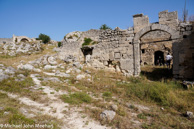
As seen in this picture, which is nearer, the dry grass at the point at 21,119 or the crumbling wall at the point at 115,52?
the dry grass at the point at 21,119

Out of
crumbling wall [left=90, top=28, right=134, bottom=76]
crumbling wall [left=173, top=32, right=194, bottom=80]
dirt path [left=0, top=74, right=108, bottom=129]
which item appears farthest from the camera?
crumbling wall [left=90, top=28, right=134, bottom=76]

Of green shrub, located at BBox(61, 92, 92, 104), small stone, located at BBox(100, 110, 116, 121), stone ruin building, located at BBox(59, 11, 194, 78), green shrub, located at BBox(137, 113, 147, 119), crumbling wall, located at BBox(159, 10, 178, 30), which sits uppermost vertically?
crumbling wall, located at BBox(159, 10, 178, 30)

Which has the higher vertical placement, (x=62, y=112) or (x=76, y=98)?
(x=76, y=98)

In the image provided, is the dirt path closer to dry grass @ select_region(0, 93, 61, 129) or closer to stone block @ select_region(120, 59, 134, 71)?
dry grass @ select_region(0, 93, 61, 129)

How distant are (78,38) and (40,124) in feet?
41.5

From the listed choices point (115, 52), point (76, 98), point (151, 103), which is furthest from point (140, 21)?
point (76, 98)

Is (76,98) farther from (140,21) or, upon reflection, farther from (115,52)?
(140,21)

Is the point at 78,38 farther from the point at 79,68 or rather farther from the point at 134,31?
the point at 134,31

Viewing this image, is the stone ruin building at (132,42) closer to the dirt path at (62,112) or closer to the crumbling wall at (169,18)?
the crumbling wall at (169,18)

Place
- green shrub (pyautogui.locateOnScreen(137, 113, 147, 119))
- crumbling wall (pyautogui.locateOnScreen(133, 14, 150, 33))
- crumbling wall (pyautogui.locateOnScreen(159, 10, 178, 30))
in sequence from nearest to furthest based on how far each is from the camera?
green shrub (pyautogui.locateOnScreen(137, 113, 147, 119)) < crumbling wall (pyautogui.locateOnScreen(159, 10, 178, 30)) < crumbling wall (pyautogui.locateOnScreen(133, 14, 150, 33))

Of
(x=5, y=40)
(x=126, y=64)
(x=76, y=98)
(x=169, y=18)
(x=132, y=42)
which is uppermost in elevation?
(x=5, y=40)

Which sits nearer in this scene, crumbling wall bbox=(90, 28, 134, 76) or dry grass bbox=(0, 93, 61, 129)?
dry grass bbox=(0, 93, 61, 129)

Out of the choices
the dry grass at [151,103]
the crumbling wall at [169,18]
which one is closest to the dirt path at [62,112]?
the dry grass at [151,103]

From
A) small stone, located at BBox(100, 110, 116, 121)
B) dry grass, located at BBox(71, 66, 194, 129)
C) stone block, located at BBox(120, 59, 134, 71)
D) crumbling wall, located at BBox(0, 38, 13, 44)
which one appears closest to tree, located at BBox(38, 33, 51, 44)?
crumbling wall, located at BBox(0, 38, 13, 44)
